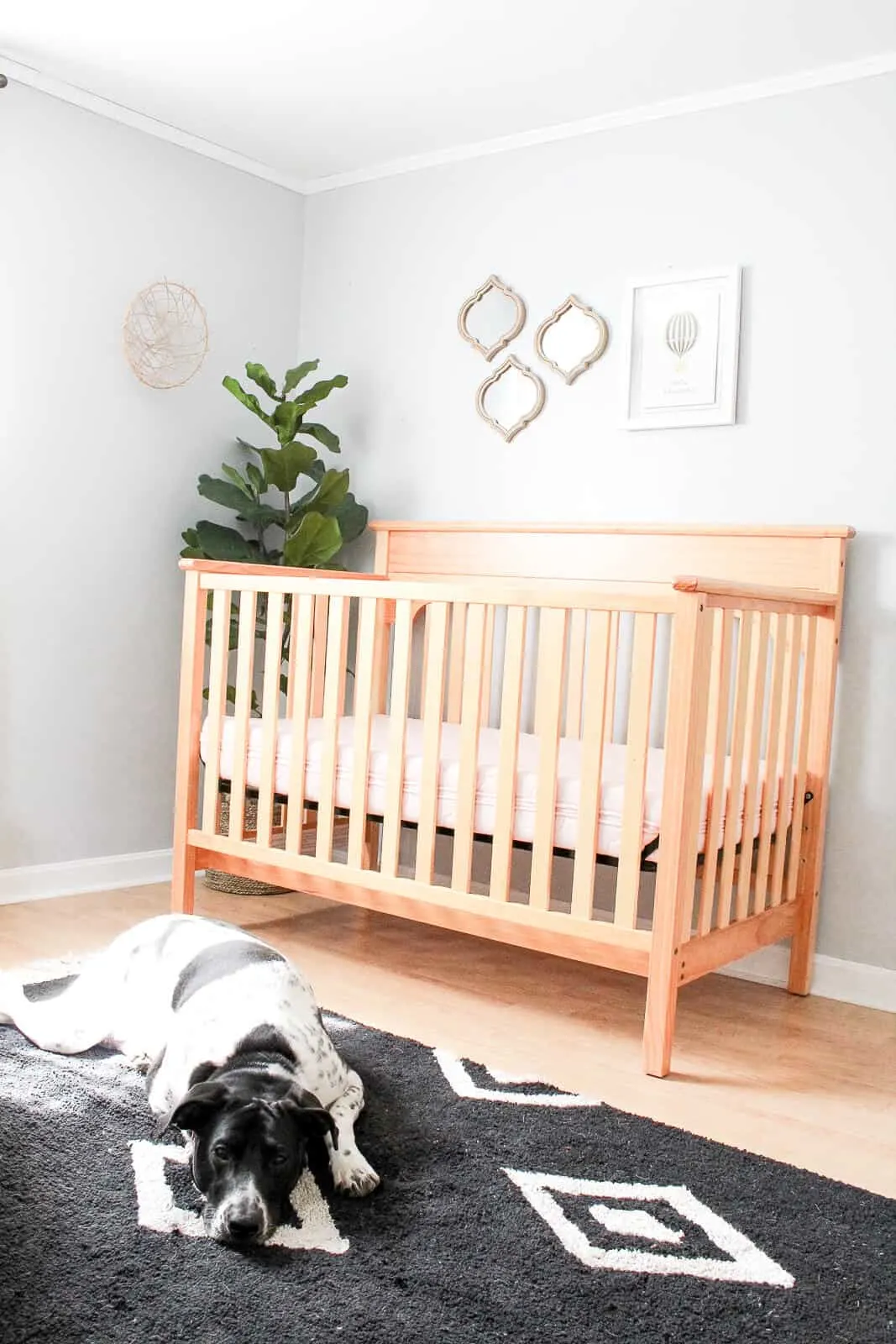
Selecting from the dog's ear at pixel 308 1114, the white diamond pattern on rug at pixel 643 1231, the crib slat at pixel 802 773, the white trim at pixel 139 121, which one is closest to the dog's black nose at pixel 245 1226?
the dog's ear at pixel 308 1114

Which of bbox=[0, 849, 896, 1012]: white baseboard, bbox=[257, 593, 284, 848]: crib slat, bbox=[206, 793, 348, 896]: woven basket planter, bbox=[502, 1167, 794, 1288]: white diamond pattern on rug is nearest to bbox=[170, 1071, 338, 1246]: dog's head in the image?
bbox=[502, 1167, 794, 1288]: white diamond pattern on rug

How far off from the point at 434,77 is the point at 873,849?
2.11 metres

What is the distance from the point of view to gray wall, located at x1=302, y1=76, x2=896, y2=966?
9.04 ft

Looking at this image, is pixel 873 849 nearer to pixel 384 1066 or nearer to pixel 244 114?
pixel 384 1066

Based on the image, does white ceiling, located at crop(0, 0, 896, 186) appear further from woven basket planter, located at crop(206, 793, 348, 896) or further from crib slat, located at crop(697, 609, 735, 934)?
woven basket planter, located at crop(206, 793, 348, 896)

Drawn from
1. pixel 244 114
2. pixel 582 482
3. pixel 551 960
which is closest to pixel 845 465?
pixel 582 482

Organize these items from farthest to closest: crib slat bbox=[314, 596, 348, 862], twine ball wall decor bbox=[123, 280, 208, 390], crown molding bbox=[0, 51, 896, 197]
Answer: twine ball wall decor bbox=[123, 280, 208, 390], crown molding bbox=[0, 51, 896, 197], crib slat bbox=[314, 596, 348, 862]

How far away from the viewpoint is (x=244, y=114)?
3.35 m

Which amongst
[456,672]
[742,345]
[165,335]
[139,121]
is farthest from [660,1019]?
[139,121]

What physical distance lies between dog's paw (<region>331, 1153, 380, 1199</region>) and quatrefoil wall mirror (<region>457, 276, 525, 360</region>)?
2.34 m

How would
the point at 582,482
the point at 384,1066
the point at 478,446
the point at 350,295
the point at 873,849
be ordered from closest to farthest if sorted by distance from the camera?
the point at 384,1066
the point at 873,849
the point at 582,482
the point at 478,446
the point at 350,295

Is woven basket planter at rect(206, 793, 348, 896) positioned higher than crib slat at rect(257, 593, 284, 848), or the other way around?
crib slat at rect(257, 593, 284, 848)

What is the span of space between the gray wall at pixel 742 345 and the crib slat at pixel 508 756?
2.75 feet

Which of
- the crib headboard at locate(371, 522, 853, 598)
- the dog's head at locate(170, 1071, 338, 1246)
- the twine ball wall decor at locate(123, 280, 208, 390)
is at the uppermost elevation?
the twine ball wall decor at locate(123, 280, 208, 390)
